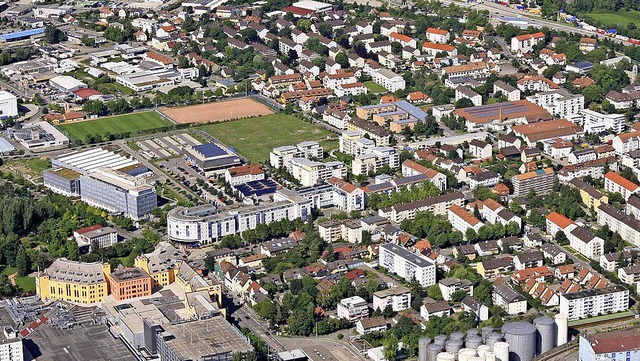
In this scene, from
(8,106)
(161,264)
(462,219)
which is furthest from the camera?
(8,106)

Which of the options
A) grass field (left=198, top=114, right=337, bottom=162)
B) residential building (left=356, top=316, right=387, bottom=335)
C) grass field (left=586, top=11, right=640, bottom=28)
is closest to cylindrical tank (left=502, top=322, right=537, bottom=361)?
residential building (left=356, top=316, right=387, bottom=335)

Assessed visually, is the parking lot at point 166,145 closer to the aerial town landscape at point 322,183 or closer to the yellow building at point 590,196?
the aerial town landscape at point 322,183

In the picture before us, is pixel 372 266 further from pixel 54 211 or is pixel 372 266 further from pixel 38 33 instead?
pixel 38 33

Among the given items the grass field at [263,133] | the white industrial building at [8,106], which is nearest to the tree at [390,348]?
the grass field at [263,133]

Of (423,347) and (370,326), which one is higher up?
(423,347)

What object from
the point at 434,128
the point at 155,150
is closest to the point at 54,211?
the point at 155,150

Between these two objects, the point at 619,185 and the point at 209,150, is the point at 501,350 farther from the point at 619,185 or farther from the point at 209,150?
the point at 209,150

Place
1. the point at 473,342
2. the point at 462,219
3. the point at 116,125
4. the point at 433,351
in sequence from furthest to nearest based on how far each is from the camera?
the point at 116,125 → the point at 462,219 → the point at 473,342 → the point at 433,351

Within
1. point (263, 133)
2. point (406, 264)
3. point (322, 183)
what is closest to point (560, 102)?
point (263, 133)
